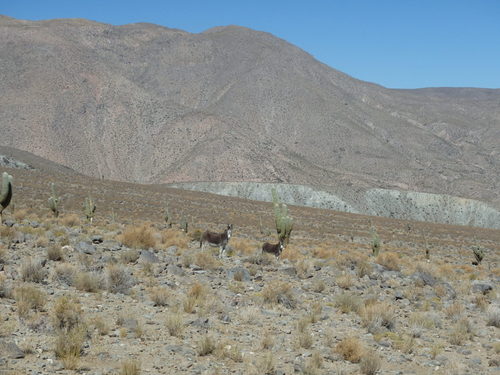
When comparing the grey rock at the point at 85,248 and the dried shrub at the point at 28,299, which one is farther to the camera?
the grey rock at the point at 85,248

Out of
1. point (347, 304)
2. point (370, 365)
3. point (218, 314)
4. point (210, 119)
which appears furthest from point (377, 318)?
point (210, 119)

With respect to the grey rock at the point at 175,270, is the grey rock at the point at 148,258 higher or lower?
higher

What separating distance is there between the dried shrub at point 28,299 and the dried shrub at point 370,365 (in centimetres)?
545

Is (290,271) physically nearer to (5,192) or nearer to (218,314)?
(218,314)

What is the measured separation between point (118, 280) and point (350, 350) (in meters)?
5.10

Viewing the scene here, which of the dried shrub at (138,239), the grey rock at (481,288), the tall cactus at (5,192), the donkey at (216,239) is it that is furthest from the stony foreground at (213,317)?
the tall cactus at (5,192)

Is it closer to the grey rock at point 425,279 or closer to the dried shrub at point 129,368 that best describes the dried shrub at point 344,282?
the grey rock at point 425,279

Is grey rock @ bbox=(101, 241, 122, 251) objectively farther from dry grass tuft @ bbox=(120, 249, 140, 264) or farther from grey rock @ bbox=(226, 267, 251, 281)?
grey rock @ bbox=(226, 267, 251, 281)

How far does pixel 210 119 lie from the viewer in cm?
12544

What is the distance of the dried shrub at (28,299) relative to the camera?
8719 mm

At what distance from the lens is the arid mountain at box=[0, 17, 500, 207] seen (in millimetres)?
114875

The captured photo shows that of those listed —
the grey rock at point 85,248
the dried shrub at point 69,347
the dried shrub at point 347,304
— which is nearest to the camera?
the dried shrub at point 69,347

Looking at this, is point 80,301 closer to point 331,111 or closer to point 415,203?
point 415,203

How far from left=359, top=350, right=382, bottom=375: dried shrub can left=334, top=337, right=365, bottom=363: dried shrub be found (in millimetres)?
229
